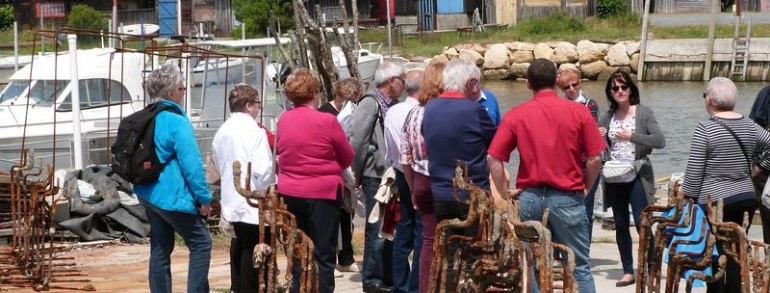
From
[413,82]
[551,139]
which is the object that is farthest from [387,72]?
[551,139]

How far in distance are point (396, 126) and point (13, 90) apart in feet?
39.1

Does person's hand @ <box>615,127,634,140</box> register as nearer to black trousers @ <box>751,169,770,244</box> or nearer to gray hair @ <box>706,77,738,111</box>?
black trousers @ <box>751,169,770,244</box>

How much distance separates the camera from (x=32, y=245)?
8.55 metres

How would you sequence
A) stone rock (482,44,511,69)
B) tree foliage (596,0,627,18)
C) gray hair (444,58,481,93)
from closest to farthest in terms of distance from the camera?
1. gray hair (444,58,481,93)
2. stone rock (482,44,511,69)
3. tree foliage (596,0,627,18)

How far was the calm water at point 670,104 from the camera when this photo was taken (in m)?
23.6

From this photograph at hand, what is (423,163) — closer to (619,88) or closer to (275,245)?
(275,245)

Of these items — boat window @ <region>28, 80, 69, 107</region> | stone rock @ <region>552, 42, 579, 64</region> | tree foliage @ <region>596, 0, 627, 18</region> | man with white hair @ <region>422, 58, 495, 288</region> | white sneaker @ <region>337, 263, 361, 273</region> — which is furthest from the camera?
tree foliage @ <region>596, 0, 627, 18</region>

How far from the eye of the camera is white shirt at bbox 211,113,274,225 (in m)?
7.25

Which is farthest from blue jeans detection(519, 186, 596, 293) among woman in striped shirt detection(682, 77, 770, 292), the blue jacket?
the blue jacket

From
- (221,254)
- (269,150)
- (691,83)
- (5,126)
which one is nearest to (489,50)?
(691,83)

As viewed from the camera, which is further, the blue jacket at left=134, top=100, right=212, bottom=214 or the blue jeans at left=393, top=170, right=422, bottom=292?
the blue jeans at left=393, top=170, right=422, bottom=292

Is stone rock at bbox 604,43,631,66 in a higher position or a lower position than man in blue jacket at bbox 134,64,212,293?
lower

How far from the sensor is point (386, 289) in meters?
8.37

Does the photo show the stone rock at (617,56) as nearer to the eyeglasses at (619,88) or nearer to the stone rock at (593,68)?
the stone rock at (593,68)
